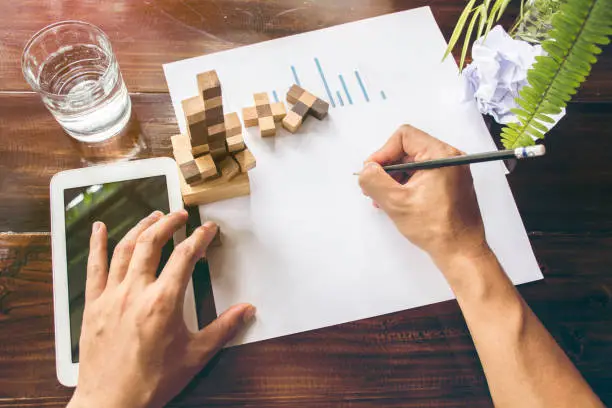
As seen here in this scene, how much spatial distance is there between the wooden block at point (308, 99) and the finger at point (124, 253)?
29 cm

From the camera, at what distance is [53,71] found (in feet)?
2.61

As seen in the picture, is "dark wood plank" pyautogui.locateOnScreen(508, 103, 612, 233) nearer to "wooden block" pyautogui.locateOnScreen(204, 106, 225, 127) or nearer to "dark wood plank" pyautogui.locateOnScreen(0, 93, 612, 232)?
"dark wood plank" pyautogui.locateOnScreen(0, 93, 612, 232)

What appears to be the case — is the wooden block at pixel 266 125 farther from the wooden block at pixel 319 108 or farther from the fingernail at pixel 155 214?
the fingernail at pixel 155 214

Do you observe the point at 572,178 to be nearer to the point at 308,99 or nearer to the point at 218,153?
the point at 308,99

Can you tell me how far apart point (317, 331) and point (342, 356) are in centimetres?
4

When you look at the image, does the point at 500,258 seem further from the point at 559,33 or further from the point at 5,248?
the point at 5,248

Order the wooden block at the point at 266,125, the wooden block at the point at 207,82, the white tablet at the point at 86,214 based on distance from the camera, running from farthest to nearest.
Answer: the wooden block at the point at 266,125, the white tablet at the point at 86,214, the wooden block at the point at 207,82

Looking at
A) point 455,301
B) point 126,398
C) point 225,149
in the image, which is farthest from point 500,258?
point 126,398

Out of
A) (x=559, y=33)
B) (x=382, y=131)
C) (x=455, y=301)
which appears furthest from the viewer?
(x=382, y=131)

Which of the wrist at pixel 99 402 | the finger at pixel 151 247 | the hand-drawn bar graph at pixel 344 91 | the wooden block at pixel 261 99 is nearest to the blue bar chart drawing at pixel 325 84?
the hand-drawn bar graph at pixel 344 91

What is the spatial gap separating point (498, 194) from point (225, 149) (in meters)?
0.40

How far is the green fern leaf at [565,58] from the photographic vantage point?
1.87ft

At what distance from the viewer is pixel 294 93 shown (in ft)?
2.64

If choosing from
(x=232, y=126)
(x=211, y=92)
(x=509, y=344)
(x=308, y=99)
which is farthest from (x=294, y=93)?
(x=509, y=344)
